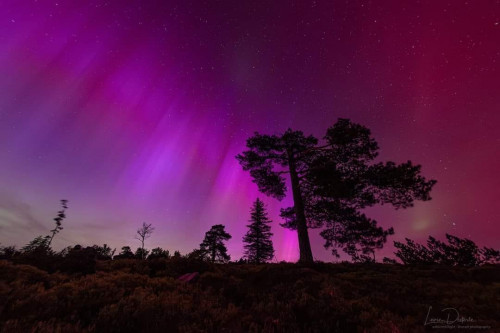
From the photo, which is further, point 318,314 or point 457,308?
point 457,308

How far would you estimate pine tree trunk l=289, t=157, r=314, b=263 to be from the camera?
15.5 meters

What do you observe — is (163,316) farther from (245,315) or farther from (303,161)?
(303,161)

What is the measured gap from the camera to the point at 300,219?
55.3ft

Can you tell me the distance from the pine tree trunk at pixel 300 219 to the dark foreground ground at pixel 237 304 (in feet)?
19.3

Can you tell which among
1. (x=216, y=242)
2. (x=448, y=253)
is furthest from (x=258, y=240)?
(x=448, y=253)

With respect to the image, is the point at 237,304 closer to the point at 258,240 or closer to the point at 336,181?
the point at 336,181

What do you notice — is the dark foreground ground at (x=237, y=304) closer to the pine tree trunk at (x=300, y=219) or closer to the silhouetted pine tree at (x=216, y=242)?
the pine tree trunk at (x=300, y=219)

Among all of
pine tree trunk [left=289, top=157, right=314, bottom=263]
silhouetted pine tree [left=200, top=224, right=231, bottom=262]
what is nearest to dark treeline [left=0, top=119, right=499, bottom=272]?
pine tree trunk [left=289, top=157, right=314, bottom=263]

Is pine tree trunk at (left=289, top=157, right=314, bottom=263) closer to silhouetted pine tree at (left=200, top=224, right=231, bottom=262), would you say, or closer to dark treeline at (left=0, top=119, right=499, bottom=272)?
dark treeline at (left=0, top=119, right=499, bottom=272)

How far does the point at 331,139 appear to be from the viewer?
16.9 meters

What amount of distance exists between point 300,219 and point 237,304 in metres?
10.7

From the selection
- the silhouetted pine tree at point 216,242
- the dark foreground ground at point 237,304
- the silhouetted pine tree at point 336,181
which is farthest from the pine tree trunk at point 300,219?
the silhouetted pine tree at point 216,242

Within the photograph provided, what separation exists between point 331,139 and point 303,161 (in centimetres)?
294

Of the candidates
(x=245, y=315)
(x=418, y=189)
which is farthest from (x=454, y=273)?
(x=245, y=315)
